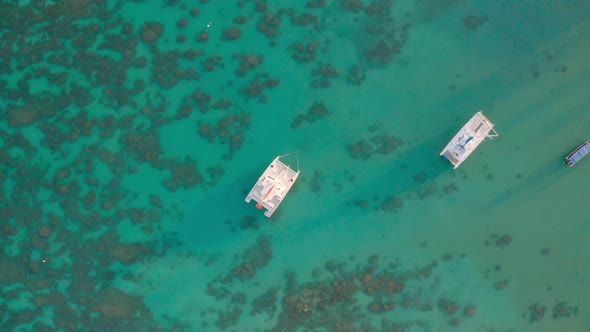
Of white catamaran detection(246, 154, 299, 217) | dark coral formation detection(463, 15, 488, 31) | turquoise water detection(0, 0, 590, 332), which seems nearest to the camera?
white catamaran detection(246, 154, 299, 217)

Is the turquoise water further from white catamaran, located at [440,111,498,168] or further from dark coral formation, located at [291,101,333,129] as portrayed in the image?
white catamaran, located at [440,111,498,168]

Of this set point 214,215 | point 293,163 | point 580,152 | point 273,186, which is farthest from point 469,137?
point 214,215

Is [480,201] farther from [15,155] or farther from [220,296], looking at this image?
[15,155]

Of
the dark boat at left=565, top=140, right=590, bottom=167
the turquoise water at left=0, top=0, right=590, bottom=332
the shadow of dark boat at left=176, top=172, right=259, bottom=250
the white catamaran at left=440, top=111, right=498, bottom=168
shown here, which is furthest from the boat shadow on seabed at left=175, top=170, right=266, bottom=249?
the dark boat at left=565, top=140, right=590, bottom=167

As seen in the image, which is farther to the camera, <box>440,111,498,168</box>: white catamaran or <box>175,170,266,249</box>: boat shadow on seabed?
<box>175,170,266,249</box>: boat shadow on seabed

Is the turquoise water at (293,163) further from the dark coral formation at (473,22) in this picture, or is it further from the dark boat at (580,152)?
the dark boat at (580,152)

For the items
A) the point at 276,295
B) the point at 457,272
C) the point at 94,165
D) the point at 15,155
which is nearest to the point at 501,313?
the point at 457,272
